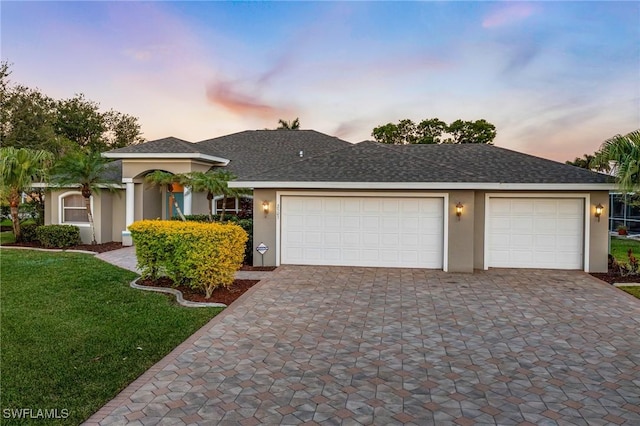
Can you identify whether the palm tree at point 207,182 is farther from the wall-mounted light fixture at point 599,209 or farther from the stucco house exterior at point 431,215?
the wall-mounted light fixture at point 599,209

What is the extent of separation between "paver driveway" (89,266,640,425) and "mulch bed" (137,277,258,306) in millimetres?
471

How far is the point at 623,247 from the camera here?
17.8 m

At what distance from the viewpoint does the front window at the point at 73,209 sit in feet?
57.4

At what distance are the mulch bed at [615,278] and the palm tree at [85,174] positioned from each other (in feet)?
57.2

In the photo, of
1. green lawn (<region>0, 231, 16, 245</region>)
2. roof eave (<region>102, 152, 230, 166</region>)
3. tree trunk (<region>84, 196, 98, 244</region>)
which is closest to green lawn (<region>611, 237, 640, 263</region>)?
roof eave (<region>102, 152, 230, 166</region>)

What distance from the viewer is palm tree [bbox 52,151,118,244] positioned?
52.1 ft

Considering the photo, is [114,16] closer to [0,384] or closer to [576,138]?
[0,384]

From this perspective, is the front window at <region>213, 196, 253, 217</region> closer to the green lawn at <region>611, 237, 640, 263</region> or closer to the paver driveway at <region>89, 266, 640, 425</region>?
the paver driveway at <region>89, 266, 640, 425</region>

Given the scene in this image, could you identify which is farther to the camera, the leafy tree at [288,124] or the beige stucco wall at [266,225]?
the leafy tree at [288,124]

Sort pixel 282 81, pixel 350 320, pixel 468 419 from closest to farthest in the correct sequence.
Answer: pixel 468 419 → pixel 350 320 → pixel 282 81

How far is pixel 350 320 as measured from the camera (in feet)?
23.9

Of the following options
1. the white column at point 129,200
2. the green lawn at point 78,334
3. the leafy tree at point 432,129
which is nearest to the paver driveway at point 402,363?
the green lawn at point 78,334

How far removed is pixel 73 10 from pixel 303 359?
48.6 ft

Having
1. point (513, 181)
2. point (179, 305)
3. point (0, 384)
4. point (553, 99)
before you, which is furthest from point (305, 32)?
point (0, 384)
